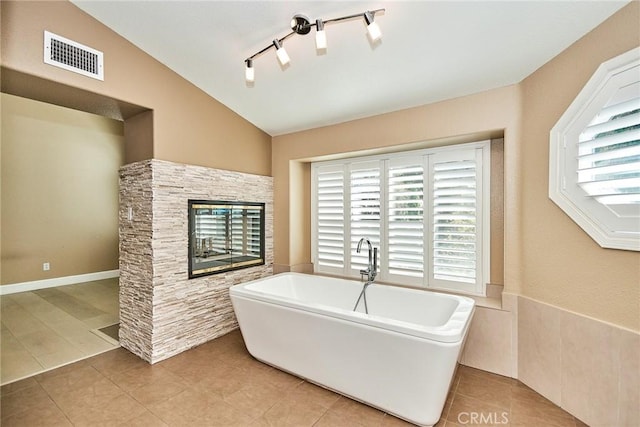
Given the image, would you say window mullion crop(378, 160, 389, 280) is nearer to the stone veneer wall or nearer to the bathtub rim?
the bathtub rim

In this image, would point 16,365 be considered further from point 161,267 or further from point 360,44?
point 360,44

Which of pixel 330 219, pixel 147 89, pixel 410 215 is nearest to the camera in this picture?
pixel 147 89

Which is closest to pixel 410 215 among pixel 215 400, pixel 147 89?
pixel 215 400

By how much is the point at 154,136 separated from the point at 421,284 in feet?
10.0

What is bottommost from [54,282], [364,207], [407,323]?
[54,282]

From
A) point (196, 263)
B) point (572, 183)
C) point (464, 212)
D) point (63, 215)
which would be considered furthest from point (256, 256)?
point (63, 215)

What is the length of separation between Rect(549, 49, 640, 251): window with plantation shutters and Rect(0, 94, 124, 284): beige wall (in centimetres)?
706

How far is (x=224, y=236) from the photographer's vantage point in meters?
3.36

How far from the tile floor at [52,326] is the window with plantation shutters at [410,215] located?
270cm

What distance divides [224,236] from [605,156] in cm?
333

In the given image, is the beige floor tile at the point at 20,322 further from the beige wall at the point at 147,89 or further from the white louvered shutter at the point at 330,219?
the white louvered shutter at the point at 330,219

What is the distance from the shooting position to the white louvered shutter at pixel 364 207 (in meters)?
3.35

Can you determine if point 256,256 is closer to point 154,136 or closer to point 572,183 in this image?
point 154,136

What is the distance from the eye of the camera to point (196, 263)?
3025 mm
